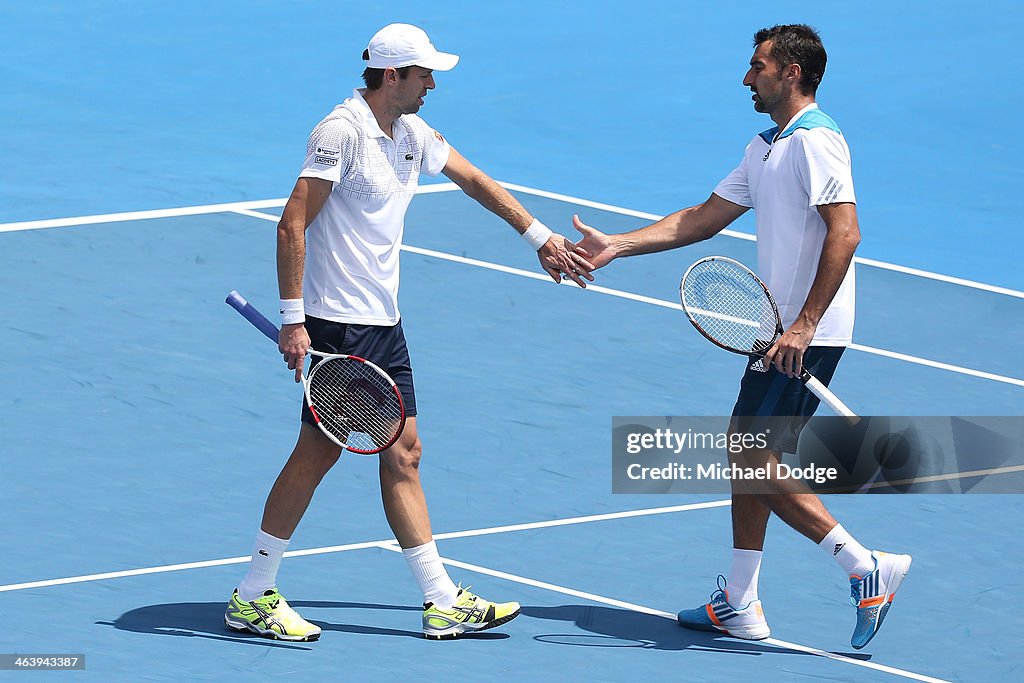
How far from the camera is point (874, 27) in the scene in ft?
68.4

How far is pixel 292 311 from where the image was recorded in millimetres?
7750

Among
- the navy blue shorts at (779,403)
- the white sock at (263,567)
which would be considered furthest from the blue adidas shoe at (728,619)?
the white sock at (263,567)

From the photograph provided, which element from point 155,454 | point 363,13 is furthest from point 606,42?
point 155,454

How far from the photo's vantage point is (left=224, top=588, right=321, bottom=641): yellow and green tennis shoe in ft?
25.9

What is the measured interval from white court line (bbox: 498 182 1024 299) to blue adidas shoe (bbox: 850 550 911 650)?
17.5ft

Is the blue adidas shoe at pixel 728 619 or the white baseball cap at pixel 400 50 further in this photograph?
the blue adidas shoe at pixel 728 619

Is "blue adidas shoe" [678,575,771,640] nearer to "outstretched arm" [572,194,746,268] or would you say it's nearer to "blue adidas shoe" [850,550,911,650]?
"blue adidas shoe" [850,550,911,650]

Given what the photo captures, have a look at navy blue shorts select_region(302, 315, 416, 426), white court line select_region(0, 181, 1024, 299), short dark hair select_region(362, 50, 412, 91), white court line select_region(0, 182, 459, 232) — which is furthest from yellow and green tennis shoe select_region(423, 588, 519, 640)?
white court line select_region(0, 182, 459, 232)

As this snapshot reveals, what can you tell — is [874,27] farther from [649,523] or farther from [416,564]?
[416,564]

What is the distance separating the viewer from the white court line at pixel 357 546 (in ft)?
27.4

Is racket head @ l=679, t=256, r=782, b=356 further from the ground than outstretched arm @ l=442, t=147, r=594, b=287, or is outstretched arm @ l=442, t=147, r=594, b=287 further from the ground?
outstretched arm @ l=442, t=147, r=594, b=287

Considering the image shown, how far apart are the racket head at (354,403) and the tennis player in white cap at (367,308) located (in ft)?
0.31

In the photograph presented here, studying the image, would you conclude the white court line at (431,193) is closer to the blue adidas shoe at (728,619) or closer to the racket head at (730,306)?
the racket head at (730,306)

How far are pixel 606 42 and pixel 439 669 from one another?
13.2 meters
